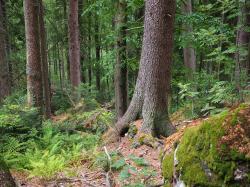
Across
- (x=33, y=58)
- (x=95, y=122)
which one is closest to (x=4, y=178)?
(x=95, y=122)

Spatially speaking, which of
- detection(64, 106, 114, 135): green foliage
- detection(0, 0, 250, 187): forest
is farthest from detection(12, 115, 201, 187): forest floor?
detection(64, 106, 114, 135): green foliage

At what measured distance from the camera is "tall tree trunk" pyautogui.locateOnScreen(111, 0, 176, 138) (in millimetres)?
7770

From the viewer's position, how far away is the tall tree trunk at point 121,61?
35.5 ft

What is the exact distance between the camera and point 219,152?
2.92m

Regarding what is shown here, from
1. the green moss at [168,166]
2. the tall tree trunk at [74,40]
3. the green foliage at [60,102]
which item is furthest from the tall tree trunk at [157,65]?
the green foliage at [60,102]

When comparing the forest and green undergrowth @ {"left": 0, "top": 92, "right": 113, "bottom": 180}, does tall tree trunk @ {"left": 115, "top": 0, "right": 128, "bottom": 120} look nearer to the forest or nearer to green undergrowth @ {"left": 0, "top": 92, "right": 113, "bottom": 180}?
the forest

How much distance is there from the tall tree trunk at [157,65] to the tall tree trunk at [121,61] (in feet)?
9.67

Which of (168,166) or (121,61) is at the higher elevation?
(121,61)

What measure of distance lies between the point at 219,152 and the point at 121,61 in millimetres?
8390

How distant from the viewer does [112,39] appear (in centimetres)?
1103

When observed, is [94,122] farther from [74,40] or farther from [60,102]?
[60,102]

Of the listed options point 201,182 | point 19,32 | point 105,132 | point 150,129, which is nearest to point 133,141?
point 150,129

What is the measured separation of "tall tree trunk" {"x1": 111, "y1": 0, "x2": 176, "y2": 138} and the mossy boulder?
4.51 metres

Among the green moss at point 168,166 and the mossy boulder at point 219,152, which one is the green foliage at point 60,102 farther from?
the mossy boulder at point 219,152
